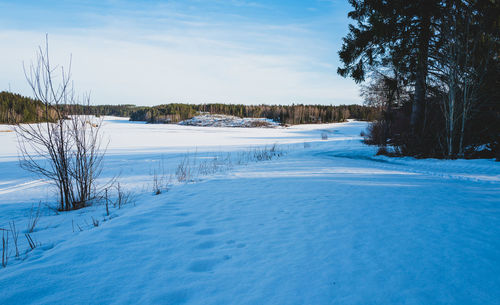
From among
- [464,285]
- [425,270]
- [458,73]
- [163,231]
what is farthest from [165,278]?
[458,73]

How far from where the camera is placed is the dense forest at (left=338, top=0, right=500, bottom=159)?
9.24 meters

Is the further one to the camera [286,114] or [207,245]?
[286,114]

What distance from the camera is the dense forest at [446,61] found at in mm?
9242

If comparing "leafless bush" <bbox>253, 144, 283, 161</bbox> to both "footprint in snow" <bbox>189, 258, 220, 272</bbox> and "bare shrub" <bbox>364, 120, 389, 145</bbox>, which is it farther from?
"footprint in snow" <bbox>189, 258, 220, 272</bbox>

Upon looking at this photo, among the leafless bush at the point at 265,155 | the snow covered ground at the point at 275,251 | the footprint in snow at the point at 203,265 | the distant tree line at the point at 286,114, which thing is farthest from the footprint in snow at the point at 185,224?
the distant tree line at the point at 286,114

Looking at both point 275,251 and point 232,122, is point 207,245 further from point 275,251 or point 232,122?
point 232,122

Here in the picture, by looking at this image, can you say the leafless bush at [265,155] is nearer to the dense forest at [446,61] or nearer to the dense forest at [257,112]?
the dense forest at [446,61]

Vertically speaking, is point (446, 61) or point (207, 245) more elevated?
point (446, 61)

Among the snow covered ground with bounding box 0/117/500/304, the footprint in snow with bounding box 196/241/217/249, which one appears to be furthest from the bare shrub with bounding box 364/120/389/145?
the footprint in snow with bounding box 196/241/217/249

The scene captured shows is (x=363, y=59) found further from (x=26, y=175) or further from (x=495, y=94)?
(x=26, y=175)

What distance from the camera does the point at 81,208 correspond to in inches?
204

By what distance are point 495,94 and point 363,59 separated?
551 cm

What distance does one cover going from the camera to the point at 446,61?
32.0 feet

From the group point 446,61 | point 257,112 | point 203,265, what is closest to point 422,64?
point 446,61
